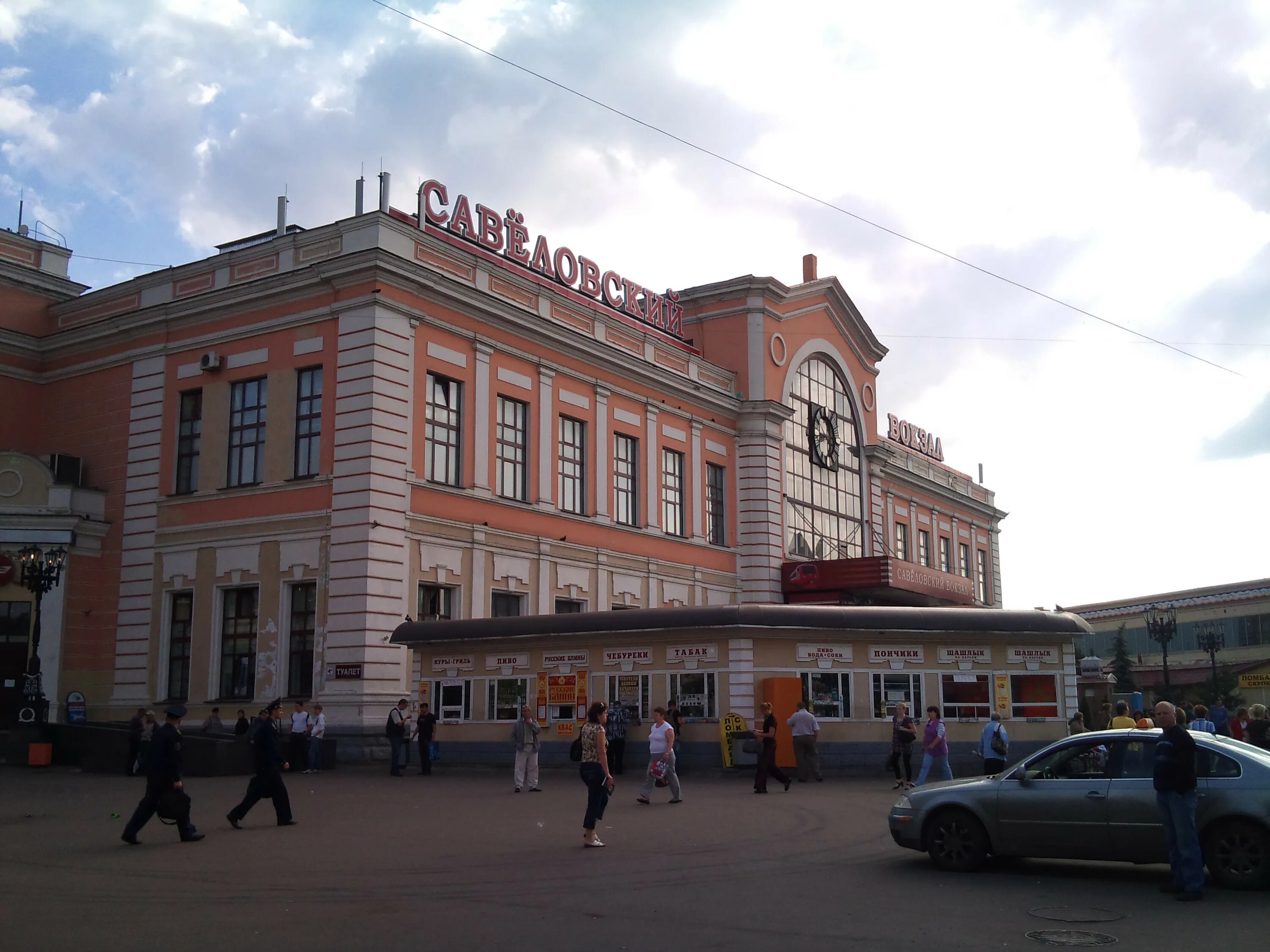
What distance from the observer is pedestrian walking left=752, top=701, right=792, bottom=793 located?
72.3 ft

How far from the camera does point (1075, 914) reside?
10.4 m

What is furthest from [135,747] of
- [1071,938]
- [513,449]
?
[1071,938]

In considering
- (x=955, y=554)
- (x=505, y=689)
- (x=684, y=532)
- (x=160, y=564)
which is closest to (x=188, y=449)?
(x=160, y=564)

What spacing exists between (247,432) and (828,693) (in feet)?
54.3

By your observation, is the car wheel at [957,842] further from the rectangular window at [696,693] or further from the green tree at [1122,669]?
the green tree at [1122,669]

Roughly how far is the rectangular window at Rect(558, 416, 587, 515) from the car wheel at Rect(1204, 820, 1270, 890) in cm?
2593

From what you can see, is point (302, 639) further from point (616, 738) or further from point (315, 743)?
point (616, 738)

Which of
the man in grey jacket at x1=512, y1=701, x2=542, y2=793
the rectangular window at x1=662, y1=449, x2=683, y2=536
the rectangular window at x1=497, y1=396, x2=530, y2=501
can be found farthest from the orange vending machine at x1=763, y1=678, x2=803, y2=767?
the rectangular window at x1=662, y1=449, x2=683, y2=536

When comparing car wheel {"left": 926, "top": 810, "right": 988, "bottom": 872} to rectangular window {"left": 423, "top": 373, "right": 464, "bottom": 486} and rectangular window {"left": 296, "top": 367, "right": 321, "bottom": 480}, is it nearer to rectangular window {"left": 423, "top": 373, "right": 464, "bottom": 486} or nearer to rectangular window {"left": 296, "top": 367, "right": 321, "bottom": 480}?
rectangular window {"left": 423, "top": 373, "right": 464, "bottom": 486}

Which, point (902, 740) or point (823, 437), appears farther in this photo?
point (823, 437)

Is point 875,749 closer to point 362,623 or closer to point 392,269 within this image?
point 362,623

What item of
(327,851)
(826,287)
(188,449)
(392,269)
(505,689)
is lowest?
(327,851)

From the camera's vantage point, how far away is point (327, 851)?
46.1ft

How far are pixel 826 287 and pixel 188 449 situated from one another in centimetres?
2688
